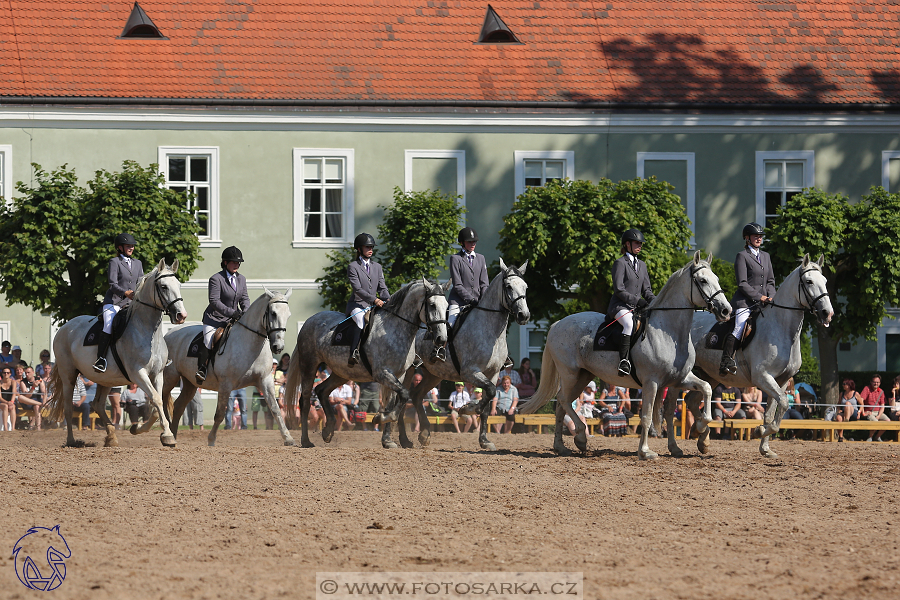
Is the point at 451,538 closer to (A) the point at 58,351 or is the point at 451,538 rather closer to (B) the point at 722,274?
(A) the point at 58,351

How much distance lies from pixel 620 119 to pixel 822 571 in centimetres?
2199

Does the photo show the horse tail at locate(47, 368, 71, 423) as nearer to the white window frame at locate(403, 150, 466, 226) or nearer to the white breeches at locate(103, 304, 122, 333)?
the white breeches at locate(103, 304, 122, 333)

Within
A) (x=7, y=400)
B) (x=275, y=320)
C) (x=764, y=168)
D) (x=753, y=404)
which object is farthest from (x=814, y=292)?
(x=764, y=168)

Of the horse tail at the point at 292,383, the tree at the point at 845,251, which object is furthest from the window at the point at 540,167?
the horse tail at the point at 292,383

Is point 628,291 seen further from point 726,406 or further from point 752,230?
point 726,406

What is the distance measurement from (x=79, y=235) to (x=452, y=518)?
638 inches

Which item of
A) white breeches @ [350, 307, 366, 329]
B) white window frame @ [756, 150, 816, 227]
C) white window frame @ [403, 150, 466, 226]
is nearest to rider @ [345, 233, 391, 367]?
white breeches @ [350, 307, 366, 329]

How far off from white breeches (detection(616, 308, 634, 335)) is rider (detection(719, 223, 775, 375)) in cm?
143

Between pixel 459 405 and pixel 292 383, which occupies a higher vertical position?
pixel 292 383

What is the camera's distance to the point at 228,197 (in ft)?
90.7

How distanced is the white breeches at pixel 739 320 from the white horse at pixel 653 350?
775mm

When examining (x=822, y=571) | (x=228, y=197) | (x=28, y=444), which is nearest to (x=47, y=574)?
(x=822, y=571)

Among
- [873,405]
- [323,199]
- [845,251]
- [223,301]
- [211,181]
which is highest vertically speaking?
[211,181]

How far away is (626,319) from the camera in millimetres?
13906
